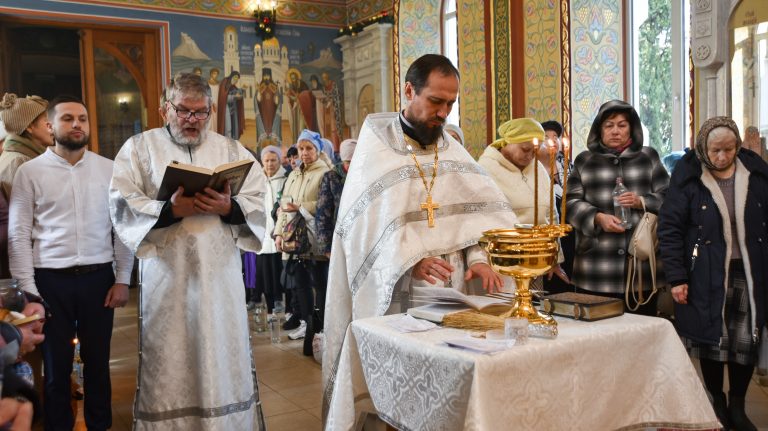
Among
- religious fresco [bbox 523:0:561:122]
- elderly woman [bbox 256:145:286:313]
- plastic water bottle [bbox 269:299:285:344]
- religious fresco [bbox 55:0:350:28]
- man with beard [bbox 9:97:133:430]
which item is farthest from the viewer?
religious fresco [bbox 55:0:350:28]

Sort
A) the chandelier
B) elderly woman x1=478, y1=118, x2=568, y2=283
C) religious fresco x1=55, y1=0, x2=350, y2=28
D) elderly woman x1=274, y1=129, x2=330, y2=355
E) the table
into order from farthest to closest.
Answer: the chandelier, religious fresco x1=55, y1=0, x2=350, y2=28, elderly woman x1=274, y1=129, x2=330, y2=355, elderly woman x1=478, y1=118, x2=568, y2=283, the table

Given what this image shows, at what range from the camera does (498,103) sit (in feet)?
28.8

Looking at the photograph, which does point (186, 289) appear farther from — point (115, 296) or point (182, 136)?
point (182, 136)

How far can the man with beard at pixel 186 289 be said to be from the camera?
3.24 meters

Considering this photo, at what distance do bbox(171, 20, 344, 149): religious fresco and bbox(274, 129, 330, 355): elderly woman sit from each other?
524 cm

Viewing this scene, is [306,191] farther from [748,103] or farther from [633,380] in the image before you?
[633,380]

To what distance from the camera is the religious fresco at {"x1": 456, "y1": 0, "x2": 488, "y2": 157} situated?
357 inches

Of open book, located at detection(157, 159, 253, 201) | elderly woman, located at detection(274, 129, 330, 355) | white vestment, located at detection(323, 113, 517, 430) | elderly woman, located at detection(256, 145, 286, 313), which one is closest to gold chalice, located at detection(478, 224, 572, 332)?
white vestment, located at detection(323, 113, 517, 430)

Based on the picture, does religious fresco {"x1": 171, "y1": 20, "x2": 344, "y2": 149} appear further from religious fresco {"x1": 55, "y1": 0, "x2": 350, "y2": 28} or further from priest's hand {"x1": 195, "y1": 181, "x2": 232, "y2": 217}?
priest's hand {"x1": 195, "y1": 181, "x2": 232, "y2": 217}

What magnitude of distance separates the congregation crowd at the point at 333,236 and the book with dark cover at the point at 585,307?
1.12 feet

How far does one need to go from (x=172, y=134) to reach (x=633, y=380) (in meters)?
2.32

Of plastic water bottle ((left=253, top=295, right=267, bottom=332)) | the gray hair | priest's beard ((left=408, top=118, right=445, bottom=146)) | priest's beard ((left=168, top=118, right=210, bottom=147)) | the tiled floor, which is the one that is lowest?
the tiled floor

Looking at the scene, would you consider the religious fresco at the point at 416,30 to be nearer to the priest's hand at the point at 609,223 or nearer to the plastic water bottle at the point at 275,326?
the plastic water bottle at the point at 275,326

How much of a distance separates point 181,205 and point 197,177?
0.17 meters
